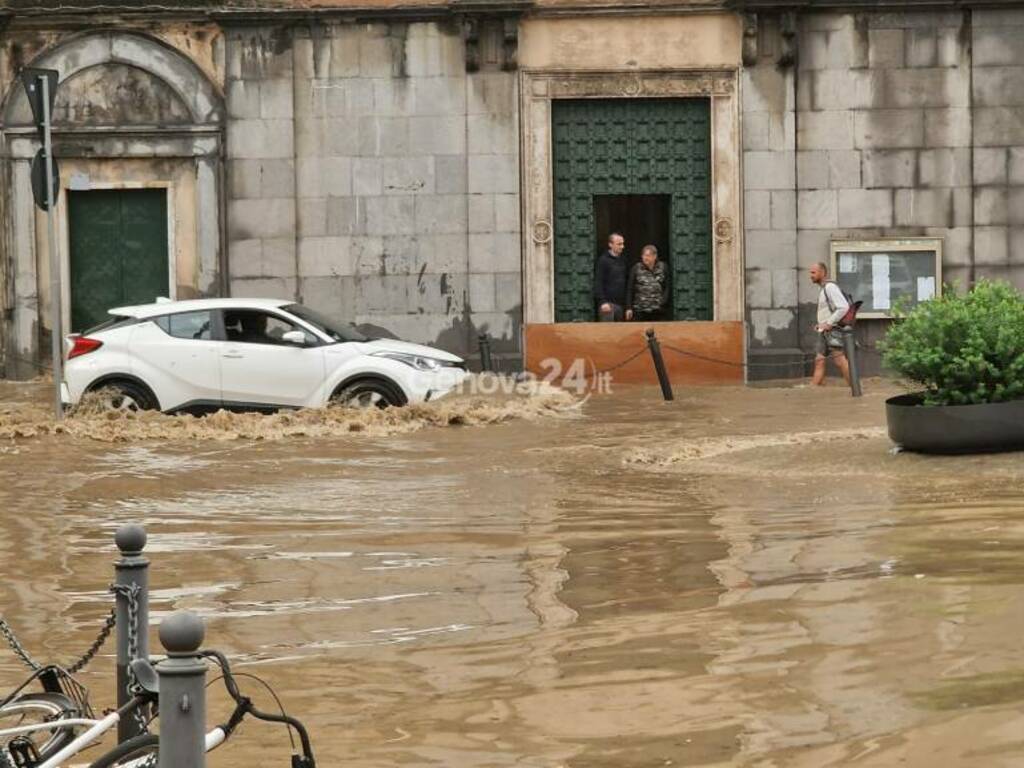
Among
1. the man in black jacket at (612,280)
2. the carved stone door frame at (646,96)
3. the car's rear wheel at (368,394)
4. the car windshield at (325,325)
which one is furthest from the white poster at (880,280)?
the car's rear wheel at (368,394)

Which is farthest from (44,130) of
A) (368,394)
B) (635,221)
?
(635,221)

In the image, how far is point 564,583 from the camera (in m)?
11.0

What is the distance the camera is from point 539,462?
17.2 metres

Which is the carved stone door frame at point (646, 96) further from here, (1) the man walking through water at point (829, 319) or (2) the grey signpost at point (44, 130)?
(2) the grey signpost at point (44, 130)

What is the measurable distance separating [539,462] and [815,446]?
2.21 metres

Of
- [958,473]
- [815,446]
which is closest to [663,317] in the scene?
[815,446]

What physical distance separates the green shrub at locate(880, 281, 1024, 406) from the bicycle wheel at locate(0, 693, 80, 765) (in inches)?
368

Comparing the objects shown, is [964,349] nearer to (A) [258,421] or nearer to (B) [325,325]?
(A) [258,421]

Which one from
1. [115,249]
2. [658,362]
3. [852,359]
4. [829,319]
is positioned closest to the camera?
[658,362]

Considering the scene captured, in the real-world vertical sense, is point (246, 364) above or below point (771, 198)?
below

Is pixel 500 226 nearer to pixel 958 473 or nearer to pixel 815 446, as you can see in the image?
pixel 815 446

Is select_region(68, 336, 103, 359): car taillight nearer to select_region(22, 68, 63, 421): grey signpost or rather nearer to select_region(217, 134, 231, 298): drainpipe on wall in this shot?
select_region(22, 68, 63, 421): grey signpost

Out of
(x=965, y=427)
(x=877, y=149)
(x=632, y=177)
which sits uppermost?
(x=877, y=149)

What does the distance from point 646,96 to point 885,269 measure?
3529 mm
